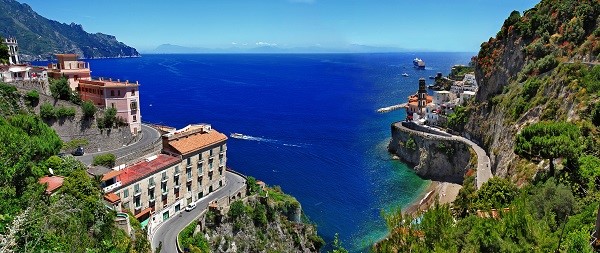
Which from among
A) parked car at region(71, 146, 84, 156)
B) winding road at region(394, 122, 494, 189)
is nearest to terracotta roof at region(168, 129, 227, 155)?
parked car at region(71, 146, 84, 156)

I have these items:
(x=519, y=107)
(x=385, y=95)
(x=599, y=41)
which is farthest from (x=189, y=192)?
(x=385, y=95)

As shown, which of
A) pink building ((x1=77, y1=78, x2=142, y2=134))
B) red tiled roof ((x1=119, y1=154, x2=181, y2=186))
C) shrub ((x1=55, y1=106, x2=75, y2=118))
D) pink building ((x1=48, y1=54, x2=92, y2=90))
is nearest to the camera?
red tiled roof ((x1=119, y1=154, x2=181, y2=186))

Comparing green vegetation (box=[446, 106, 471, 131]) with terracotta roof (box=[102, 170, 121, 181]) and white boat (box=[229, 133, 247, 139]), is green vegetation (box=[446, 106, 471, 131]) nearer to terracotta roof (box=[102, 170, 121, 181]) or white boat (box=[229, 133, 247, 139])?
white boat (box=[229, 133, 247, 139])

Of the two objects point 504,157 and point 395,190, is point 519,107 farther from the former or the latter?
point 395,190

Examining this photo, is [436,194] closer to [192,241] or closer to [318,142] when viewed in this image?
[318,142]

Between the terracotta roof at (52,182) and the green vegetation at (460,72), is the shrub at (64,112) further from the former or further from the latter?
the green vegetation at (460,72)

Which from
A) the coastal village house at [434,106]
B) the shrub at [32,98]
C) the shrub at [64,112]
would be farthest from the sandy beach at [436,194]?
the shrub at [32,98]
